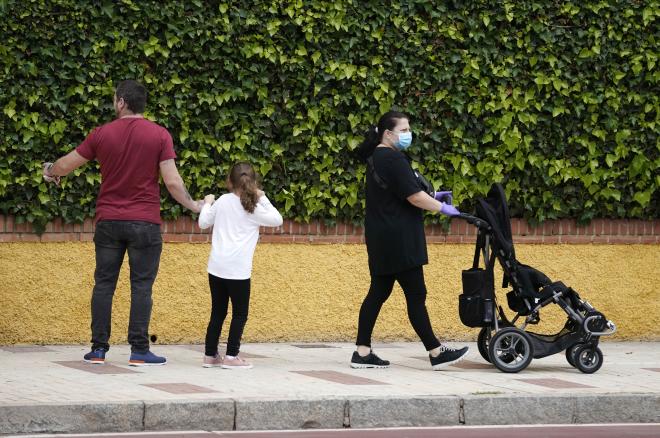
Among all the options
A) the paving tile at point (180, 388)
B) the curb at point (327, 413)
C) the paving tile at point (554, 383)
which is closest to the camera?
the curb at point (327, 413)

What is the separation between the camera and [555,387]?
9172mm

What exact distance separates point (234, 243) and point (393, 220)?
1.16 m

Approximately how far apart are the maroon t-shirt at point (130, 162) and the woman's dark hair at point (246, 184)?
19.1 inches

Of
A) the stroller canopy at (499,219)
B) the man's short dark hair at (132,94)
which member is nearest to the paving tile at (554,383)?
the stroller canopy at (499,219)

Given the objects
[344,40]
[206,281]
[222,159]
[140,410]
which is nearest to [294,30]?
[344,40]

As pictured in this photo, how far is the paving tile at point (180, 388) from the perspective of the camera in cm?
838

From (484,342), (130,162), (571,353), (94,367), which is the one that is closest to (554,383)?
(571,353)

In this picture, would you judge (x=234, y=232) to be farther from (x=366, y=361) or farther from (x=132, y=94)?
(x=366, y=361)

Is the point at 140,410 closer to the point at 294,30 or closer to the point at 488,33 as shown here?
the point at 294,30

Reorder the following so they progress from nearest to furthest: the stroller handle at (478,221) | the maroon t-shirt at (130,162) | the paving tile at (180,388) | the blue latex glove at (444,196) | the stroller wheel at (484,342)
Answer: the paving tile at (180,388)
the maroon t-shirt at (130,162)
the stroller handle at (478,221)
the blue latex glove at (444,196)
the stroller wheel at (484,342)

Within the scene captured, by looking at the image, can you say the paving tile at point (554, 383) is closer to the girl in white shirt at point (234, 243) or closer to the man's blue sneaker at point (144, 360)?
the girl in white shirt at point (234, 243)

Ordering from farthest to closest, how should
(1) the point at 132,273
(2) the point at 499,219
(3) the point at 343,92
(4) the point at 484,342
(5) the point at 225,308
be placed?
(3) the point at 343,92 → (4) the point at 484,342 → (2) the point at 499,219 → (5) the point at 225,308 → (1) the point at 132,273

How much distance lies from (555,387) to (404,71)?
3796mm

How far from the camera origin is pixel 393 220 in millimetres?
9852
